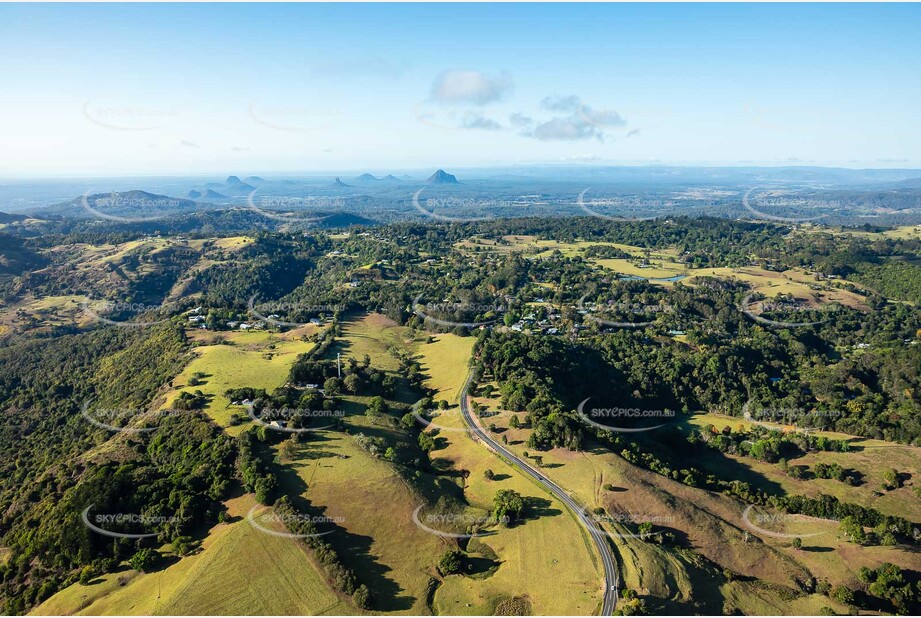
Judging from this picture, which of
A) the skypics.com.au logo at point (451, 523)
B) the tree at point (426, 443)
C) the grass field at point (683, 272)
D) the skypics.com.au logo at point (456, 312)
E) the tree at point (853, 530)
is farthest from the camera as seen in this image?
the grass field at point (683, 272)

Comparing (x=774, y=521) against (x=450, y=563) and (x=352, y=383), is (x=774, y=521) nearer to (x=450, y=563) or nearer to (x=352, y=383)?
(x=450, y=563)

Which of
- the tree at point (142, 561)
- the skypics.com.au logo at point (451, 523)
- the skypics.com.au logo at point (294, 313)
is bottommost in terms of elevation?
the skypics.com.au logo at point (451, 523)

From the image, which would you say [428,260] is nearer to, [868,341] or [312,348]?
[312,348]

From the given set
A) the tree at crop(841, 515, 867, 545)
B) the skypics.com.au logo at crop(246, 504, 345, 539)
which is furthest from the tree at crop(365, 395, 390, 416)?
the tree at crop(841, 515, 867, 545)

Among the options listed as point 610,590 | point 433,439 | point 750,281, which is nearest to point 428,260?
point 750,281

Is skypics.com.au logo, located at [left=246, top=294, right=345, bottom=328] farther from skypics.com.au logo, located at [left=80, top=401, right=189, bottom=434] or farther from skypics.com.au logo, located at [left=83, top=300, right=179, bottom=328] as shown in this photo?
skypics.com.au logo, located at [left=80, top=401, right=189, bottom=434]

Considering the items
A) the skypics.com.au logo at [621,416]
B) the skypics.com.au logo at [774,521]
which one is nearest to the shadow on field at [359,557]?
the skypics.com.au logo at [621,416]

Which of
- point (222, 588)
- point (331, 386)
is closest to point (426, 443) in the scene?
point (331, 386)

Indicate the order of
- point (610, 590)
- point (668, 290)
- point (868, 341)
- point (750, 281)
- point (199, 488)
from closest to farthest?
1. point (610, 590)
2. point (199, 488)
3. point (868, 341)
4. point (668, 290)
5. point (750, 281)

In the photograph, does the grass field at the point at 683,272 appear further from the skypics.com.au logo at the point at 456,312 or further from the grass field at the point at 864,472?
the grass field at the point at 864,472
